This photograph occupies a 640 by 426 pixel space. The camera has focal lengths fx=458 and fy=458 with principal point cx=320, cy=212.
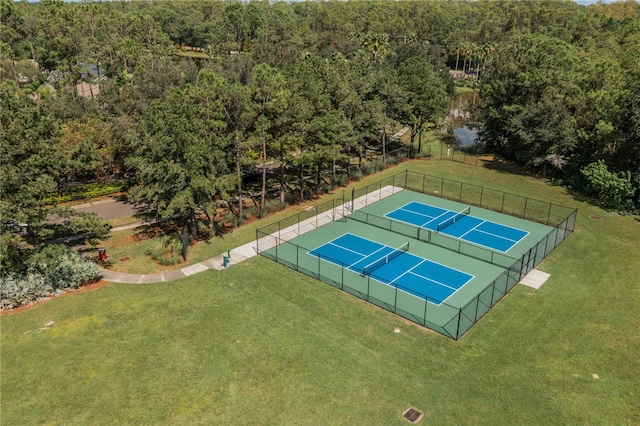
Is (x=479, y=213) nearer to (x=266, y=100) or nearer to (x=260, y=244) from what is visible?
(x=260, y=244)

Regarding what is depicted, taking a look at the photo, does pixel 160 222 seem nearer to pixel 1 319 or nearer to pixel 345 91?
pixel 1 319

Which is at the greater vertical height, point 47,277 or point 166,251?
point 47,277

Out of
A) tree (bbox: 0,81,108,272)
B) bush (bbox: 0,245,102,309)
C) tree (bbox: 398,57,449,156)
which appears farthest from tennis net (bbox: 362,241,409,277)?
tree (bbox: 398,57,449,156)

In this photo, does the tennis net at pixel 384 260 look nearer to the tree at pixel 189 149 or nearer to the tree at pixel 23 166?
the tree at pixel 189 149

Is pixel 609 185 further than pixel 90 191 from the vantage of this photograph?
No

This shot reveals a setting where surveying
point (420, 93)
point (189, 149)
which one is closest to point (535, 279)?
point (189, 149)

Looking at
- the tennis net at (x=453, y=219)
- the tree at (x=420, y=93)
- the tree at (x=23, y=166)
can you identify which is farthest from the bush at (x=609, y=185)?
the tree at (x=23, y=166)
